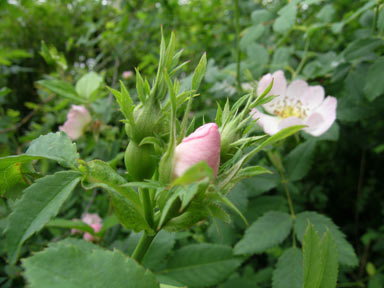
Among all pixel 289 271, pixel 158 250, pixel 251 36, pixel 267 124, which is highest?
pixel 251 36

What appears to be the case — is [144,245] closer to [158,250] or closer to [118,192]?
[118,192]

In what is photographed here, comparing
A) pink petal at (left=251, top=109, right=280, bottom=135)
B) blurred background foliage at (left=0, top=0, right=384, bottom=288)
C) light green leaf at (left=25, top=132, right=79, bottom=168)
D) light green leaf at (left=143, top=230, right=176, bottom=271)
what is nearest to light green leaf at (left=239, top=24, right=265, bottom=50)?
blurred background foliage at (left=0, top=0, right=384, bottom=288)

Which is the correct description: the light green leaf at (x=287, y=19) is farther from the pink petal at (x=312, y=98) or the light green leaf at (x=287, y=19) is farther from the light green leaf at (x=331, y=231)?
the light green leaf at (x=331, y=231)

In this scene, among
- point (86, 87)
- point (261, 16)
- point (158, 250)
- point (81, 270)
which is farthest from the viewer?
point (261, 16)

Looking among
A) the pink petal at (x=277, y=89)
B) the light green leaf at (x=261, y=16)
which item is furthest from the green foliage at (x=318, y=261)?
the light green leaf at (x=261, y=16)

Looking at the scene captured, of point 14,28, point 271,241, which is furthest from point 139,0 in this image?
point 14,28

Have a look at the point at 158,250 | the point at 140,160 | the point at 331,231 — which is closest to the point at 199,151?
the point at 140,160

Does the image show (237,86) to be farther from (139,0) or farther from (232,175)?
(139,0)

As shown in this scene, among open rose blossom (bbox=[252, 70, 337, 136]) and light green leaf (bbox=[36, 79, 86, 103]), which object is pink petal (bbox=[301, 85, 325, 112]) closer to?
open rose blossom (bbox=[252, 70, 337, 136])
